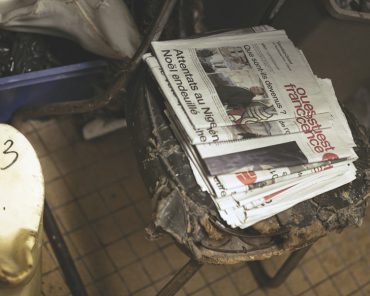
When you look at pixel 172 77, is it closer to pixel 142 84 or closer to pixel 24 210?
pixel 142 84

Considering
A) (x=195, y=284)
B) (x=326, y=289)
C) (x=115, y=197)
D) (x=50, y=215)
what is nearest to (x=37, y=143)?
(x=115, y=197)

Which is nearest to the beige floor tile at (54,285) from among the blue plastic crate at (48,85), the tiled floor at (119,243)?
the tiled floor at (119,243)

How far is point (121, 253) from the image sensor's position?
4.29 feet

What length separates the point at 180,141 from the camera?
0.84 m

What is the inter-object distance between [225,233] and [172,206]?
0.33 ft

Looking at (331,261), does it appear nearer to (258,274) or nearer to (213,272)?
(258,274)

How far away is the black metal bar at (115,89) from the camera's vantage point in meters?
0.90

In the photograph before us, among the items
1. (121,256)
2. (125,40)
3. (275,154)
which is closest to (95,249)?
(121,256)

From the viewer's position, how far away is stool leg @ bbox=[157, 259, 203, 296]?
32.5 inches

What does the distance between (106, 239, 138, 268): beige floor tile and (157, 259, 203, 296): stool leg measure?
40cm

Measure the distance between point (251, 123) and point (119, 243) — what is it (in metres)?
0.64

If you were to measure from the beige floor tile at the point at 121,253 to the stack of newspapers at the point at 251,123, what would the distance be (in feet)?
1.89

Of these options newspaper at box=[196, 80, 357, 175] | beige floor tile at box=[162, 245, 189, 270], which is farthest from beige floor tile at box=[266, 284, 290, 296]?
newspaper at box=[196, 80, 357, 175]

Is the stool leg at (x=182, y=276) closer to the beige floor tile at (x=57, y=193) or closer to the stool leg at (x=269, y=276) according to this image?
the stool leg at (x=269, y=276)
